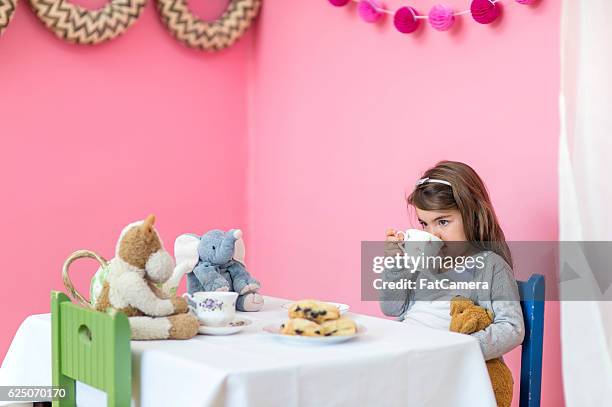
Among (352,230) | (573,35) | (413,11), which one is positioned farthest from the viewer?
(352,230)

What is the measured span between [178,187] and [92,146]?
0.31m

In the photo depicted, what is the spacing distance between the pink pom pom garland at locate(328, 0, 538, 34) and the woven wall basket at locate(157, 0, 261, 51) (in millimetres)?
394

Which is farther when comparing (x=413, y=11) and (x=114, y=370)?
(x=413, y=11)

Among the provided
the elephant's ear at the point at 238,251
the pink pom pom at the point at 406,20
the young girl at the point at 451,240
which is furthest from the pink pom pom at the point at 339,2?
the elephant's ear at the point at 238,251

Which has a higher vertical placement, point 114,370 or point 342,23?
point 342,23

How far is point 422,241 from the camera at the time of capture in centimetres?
174

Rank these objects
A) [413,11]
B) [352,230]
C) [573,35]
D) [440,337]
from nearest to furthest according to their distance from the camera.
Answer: [440,337] < [573,35] < [413,11] < [352,230]

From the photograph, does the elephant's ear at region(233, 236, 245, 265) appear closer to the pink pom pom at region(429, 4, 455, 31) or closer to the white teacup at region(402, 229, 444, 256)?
the white teacup at region(402, 229, 444, 256)

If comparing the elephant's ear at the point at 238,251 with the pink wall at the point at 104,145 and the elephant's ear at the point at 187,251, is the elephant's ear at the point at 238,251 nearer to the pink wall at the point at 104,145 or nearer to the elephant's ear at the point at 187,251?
the elephant's ear at the point at 187,251

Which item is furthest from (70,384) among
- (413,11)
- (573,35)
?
(413,11)

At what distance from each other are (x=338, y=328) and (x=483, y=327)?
43 centimetres

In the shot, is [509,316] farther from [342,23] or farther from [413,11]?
[342,23]

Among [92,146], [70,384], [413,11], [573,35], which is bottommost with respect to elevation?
[70,384]

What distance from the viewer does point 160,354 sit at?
129 centimetres
